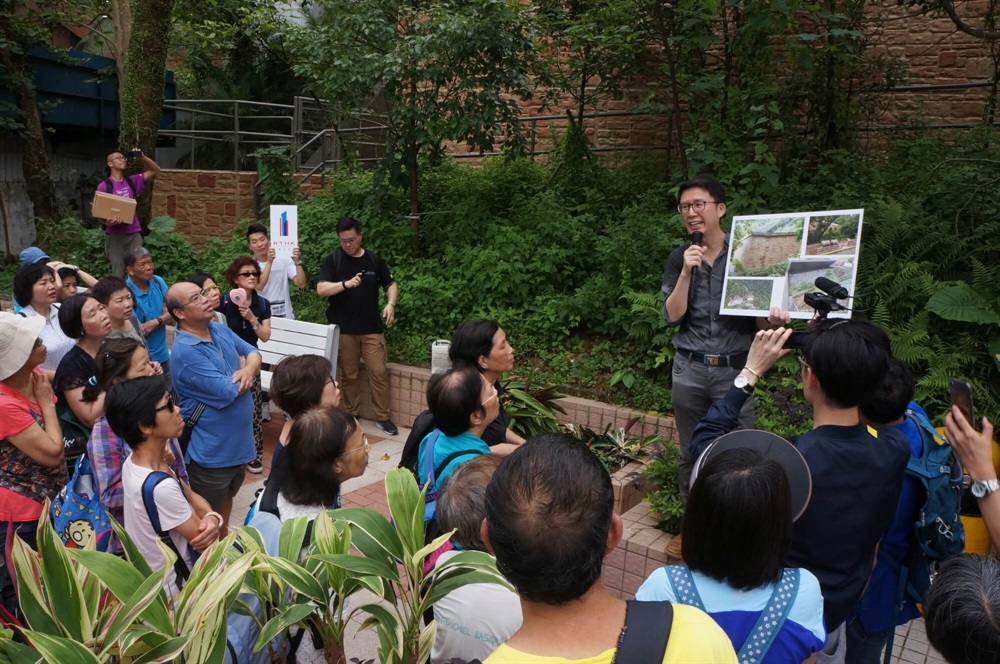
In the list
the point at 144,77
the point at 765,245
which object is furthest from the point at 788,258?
the point at 144,77

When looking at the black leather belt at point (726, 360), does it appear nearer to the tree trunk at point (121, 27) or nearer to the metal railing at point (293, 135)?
the metal railing at point (293, 135)

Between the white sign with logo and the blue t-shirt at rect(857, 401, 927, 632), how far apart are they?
5473mm

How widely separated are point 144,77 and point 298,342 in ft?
17.2

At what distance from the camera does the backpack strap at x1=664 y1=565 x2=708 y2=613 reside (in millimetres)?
1837

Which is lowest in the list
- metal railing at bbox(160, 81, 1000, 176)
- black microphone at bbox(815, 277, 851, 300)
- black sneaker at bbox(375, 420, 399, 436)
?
black sneaker at bbox(375, 420, 399, 436)

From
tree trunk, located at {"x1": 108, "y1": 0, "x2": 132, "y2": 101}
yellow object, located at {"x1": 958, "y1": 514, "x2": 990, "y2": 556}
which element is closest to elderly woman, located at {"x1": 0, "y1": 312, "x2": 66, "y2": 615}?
yellow object, located at {"x1": 958, "y1": 514, "x2": 990, "y2": 556}

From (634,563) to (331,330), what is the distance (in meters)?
3.30

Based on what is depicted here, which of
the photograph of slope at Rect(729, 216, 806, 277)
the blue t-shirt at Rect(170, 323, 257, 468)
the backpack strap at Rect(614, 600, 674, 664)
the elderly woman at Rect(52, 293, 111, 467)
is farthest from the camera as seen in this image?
the blue t-shirt at Rect(170, 323, 257, 468)

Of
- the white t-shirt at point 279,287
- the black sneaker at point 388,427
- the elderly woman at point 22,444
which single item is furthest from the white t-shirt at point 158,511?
the white t-shirt at point 279,287

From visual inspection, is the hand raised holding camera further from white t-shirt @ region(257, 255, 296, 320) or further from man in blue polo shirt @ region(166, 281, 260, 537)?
white t-shirt @ region(257, 255, 296, 320)

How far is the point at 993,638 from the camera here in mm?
1658

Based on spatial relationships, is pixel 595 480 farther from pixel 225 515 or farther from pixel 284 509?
pixel 225 515

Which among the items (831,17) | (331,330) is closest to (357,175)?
(331,330)

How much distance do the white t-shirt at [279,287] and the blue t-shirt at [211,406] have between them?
8.84 ft
